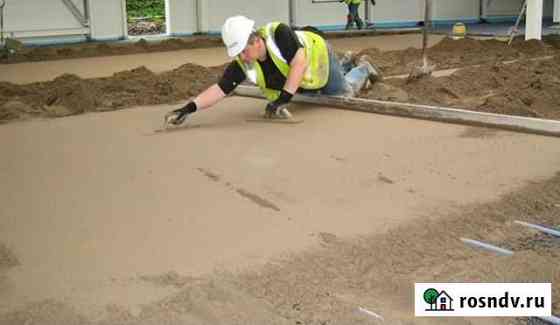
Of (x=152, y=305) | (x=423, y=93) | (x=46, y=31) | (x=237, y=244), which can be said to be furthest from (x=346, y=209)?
(x=46, y=31)

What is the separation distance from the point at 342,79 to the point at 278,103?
1.03 metres

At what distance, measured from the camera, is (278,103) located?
16.6 feet

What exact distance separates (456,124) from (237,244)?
265cm

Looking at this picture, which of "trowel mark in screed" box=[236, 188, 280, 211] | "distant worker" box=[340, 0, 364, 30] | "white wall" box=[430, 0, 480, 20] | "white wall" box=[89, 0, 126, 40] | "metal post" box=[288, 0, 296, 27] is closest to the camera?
"trowel mark in screed" box=[236, 188, 280, 211]

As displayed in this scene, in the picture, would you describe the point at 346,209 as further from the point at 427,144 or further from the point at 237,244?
the point at 427,144

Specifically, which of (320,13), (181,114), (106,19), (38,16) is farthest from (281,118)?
(320,13)

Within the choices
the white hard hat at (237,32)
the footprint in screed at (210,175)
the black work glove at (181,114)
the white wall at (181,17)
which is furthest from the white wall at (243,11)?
the footprint in screed at (210,175)

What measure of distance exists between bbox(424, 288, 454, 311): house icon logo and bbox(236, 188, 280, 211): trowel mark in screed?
108 centimetres

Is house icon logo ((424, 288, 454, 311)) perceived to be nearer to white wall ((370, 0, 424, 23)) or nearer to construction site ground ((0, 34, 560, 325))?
construction site ground ((0, 34, 560, 325))

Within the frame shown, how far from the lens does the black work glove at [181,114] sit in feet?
15.8

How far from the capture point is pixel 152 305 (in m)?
2.25

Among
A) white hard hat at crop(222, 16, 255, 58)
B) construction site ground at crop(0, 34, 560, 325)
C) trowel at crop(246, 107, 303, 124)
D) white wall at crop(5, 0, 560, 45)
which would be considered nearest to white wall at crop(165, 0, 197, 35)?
white wall at crop(5, 0, 560, 45)

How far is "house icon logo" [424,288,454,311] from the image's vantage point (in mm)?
2186

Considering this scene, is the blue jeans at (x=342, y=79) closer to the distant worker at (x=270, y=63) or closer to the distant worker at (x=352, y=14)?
the distant worker at (x=270, y=63)
